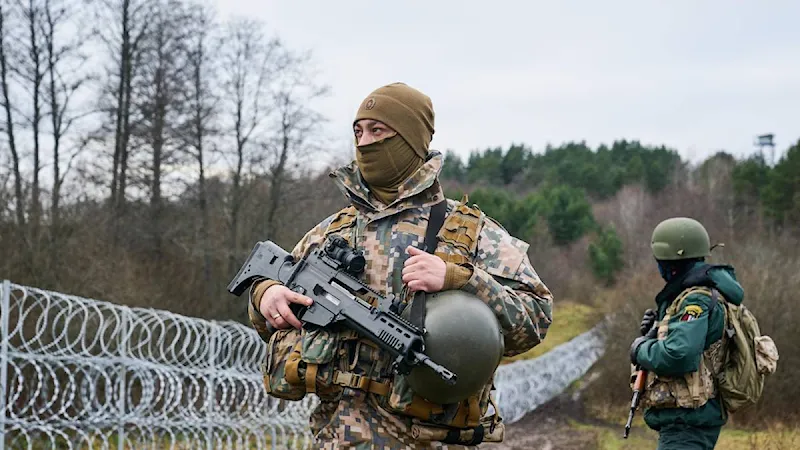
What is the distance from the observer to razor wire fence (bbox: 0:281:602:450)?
271 inches

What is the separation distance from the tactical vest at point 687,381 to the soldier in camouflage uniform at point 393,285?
196 cm

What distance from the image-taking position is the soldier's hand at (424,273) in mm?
2766

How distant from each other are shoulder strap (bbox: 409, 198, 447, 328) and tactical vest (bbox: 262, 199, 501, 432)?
0.9 inches

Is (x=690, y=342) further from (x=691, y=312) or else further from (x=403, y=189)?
(x=403, y=189)

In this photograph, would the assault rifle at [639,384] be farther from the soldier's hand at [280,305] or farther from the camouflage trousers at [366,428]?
the soldier's hand at [280,305]

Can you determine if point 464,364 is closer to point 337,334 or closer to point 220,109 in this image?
point 337,334

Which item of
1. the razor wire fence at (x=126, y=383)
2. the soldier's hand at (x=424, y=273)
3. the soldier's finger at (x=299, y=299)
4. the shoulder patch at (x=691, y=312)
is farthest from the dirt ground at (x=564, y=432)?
the soldier's hand at (x=424, y=273)

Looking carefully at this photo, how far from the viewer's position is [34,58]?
15133 mm

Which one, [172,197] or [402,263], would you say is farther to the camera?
[172,197]

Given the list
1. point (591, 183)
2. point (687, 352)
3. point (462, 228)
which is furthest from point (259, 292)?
point (591, 183)

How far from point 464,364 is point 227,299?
1634 centimetres

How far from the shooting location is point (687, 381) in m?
4.74

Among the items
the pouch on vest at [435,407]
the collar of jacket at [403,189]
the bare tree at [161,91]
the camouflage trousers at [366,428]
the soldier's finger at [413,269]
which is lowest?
the camouflage trousers at [366,428]

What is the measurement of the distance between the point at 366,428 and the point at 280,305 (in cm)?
51
